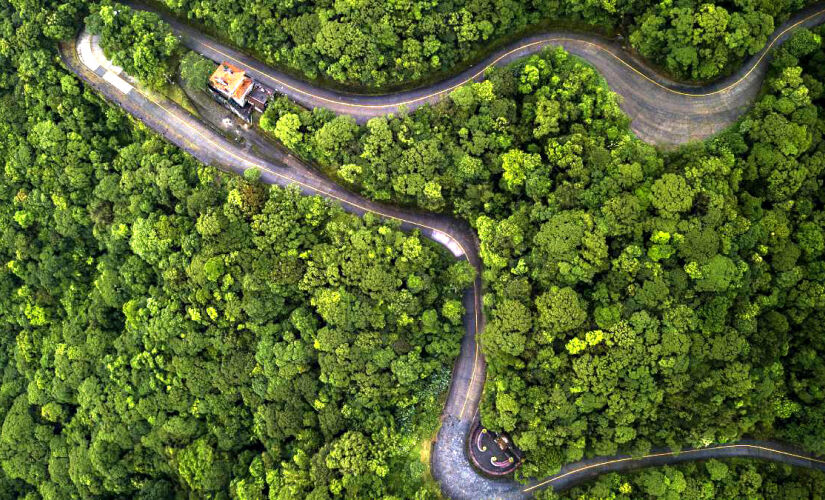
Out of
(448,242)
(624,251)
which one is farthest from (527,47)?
(624,251)

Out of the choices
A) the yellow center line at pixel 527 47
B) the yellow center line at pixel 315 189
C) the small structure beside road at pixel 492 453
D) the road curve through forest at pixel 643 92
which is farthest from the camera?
the yellow center line at pixel 315 189

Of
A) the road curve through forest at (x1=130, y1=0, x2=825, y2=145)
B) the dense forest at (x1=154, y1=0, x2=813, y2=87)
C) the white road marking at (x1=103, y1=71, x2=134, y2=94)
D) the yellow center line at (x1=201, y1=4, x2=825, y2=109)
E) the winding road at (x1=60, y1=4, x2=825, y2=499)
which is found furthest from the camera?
the white road marking at (x1=103, y1=71, x2=134, y2=94)

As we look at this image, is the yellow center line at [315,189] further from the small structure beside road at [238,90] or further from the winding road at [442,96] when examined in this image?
the small structure beside road at [238,90]

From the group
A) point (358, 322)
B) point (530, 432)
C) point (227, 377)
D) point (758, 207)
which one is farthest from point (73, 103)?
point (758, 207)

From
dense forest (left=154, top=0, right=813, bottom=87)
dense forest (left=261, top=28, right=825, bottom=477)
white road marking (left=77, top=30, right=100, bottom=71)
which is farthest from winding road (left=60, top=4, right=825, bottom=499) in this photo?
white road marking (left=77, top=30, right=100, bottom=71)

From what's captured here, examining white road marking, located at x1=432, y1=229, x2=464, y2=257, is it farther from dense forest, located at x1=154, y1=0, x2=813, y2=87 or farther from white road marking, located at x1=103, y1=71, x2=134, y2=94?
white road marking, located at x1=103, y1=71, x2=134, y2=94

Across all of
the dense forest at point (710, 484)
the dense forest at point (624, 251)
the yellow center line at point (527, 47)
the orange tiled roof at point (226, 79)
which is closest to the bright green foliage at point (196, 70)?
the orange tiled roof at point (226, 79)
